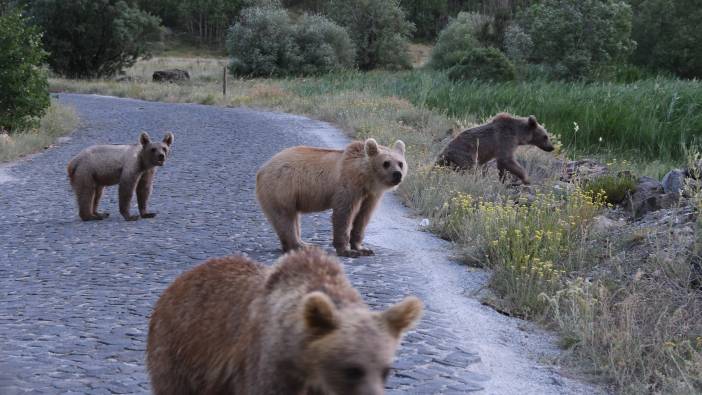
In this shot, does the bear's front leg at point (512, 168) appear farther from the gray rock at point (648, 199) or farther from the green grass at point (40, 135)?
the green grass at point (40, 135)

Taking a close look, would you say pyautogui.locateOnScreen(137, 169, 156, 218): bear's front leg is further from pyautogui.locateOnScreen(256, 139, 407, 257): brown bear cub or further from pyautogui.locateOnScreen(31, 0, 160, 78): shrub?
pyautogui.locateOnScreen(31, 0, 160, 78): shrub

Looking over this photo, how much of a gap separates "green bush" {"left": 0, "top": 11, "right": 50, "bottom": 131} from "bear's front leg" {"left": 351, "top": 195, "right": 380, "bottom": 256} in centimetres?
1394

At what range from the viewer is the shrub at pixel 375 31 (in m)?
61.8

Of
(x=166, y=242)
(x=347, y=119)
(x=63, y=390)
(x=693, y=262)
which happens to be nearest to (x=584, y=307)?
(x=693, y=262)

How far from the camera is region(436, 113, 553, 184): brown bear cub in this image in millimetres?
12984

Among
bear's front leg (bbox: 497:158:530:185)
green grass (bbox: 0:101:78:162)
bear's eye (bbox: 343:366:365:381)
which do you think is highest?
bear's eye (bbox: 343:366:365:381)

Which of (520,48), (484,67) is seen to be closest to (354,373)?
(484,67)

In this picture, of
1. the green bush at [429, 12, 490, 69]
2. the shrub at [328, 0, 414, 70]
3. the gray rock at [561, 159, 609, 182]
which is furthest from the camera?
the shrub at [328, 0, 414, 70]

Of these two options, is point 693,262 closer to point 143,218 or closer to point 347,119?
point 143,218

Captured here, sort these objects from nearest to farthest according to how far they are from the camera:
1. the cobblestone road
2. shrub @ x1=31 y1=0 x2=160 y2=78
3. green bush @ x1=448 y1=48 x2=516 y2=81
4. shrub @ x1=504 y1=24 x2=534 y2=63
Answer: the cobblestone road → green bush @ x1=448 y1=48 x2=516 y2=81 → shrub @ x1=504 y1=24 x2=534 y2=63 → shrub @ x1=31 y1=0 x2=160 y2=78

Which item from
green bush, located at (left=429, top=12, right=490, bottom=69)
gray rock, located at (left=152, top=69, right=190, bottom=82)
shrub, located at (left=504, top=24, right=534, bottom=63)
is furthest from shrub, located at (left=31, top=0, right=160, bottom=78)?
shrub, located at (left=504, top=24, right=534, bottom=63)

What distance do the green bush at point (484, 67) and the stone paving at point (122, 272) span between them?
18327mm

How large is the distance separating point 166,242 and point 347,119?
12180 millimetres

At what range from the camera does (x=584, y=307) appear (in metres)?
5.86
